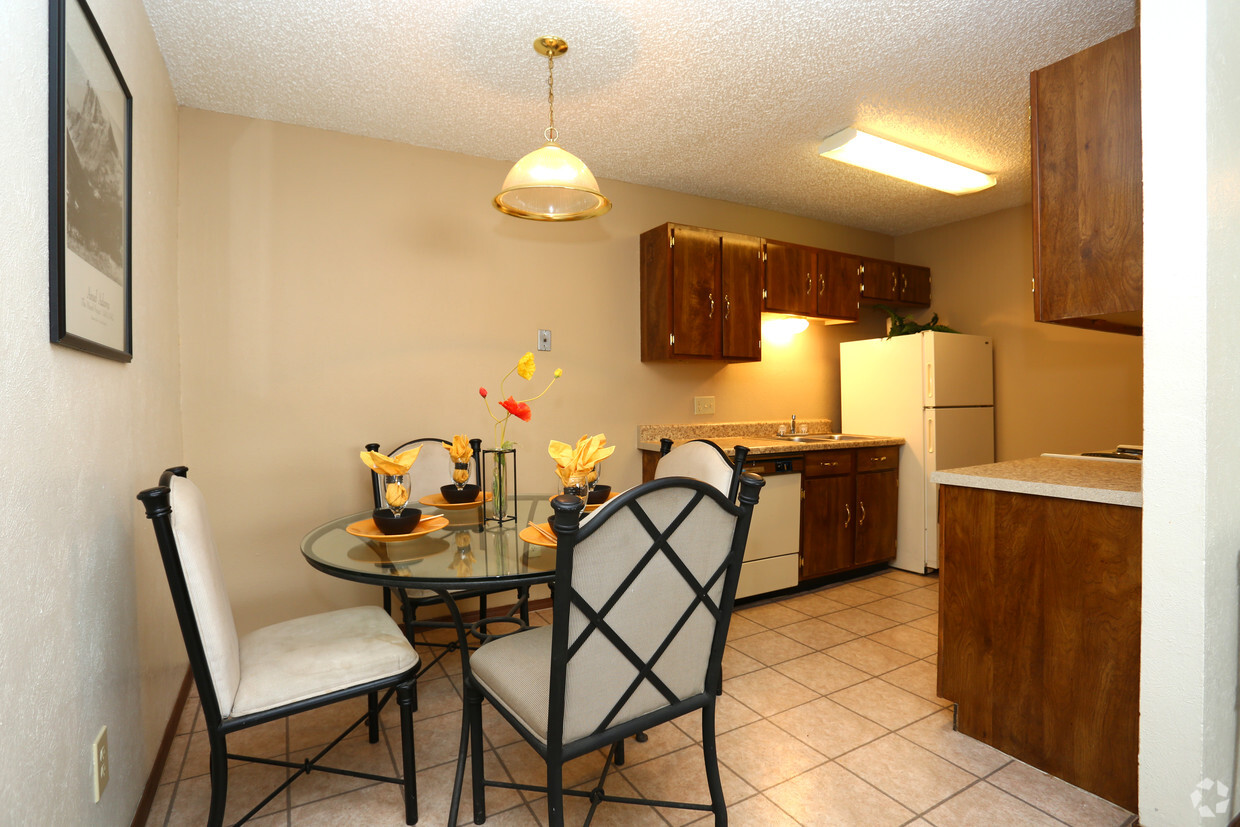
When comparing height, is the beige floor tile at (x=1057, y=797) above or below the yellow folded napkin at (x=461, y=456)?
below

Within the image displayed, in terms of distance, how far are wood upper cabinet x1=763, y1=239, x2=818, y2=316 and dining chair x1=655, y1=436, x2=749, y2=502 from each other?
201cm

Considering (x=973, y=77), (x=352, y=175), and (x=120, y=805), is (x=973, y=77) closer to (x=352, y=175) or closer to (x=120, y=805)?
(x=352, y=175)

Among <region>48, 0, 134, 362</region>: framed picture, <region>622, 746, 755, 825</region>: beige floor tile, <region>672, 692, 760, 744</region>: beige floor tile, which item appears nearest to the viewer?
<region>48, 0, 134, 362</region>: framed picture

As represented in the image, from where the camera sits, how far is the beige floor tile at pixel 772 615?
334 cm

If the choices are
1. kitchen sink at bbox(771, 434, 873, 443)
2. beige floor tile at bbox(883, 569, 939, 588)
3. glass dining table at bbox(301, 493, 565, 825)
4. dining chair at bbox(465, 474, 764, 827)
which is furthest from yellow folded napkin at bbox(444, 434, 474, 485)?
beige floor tile at bbox(883, 569, 939, 588)

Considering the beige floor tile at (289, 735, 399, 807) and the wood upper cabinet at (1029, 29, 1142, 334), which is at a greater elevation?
the wood upper cabinet at (1029, 29, 1142, 334)

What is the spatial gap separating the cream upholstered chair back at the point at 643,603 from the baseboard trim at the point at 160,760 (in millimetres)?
1283

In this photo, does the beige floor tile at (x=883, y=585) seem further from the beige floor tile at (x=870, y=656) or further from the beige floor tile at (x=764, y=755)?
the beige floor tile at (x=764, y=755)

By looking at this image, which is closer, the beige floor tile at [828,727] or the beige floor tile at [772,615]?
the beige floor tile at [828,727]

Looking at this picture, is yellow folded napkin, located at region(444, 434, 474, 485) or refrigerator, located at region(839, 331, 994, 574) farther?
refrigerator, located at region(839, 331, 994, 574)

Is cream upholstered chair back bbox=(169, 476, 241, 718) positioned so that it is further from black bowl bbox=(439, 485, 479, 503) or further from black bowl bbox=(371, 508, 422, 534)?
black bowl bbox=(439, 485, 479, 503)

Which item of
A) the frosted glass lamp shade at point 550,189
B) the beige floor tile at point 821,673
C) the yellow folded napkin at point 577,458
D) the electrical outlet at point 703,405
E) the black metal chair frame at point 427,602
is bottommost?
the beige floor tile at point 821,673

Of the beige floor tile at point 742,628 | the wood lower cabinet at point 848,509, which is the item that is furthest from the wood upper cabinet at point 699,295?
the beige floor tile at point 742,628

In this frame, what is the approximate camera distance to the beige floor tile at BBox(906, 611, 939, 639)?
3.16m
